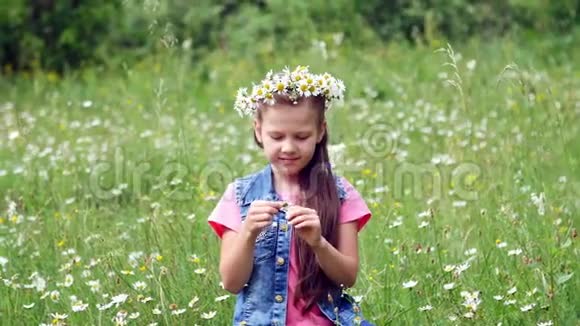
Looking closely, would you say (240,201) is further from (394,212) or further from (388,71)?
(388,71)

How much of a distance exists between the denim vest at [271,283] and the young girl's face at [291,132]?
140 mm

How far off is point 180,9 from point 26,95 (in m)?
2.59

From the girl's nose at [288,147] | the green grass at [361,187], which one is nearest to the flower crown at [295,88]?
the girl's nose at [288,147]

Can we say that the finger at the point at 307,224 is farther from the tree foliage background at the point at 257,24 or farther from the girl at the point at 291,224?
the tree foliage background at the point at 257,24

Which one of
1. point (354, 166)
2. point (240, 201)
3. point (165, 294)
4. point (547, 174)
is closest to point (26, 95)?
point (354, 166)

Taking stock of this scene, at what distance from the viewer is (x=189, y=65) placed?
8672 mm

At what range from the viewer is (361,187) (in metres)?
4.52

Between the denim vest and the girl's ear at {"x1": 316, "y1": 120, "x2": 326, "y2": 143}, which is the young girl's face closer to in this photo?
the girl's ear at {"x1": 316, "y1": 120, "x2": 326, "y2": 143}

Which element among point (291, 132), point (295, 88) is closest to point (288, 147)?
point (291, 132)

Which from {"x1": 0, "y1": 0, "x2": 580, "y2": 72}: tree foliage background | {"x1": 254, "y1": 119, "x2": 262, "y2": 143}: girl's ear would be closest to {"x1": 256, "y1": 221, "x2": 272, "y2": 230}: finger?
{"x1": 254, "y1": 119, "x2": 262, "y2": 143}: girl's ear

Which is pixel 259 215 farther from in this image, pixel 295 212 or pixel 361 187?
pixel 361 187

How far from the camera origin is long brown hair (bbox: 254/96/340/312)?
2631 mm

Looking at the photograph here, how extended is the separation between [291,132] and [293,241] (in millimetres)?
295

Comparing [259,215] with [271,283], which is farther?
[271,283]
